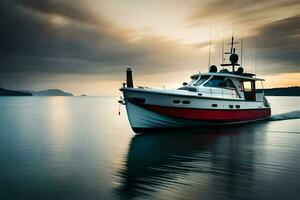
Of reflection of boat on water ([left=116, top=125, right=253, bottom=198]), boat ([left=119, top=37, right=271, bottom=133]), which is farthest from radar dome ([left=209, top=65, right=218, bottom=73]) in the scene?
reflection of boat on water ([left=116, top=125, right=253, bottom=198])

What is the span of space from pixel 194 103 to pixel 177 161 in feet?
31.0

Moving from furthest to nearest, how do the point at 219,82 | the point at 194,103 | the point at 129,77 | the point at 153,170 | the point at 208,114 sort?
the point at 219,82
the point at 208,114
the point at 194,103
the point at 129,77
the point at 153,170

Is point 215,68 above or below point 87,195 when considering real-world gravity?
above

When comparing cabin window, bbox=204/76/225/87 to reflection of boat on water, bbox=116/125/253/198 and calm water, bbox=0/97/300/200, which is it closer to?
reflection of boat on water, bbox=116/125/253/198

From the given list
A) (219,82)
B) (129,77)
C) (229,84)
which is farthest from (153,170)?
(229,84)

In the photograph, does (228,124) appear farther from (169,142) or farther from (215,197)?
(215,197)

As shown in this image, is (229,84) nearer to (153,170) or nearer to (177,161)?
(177,161)

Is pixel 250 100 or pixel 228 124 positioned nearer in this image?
pixel 228 124

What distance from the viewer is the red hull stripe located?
2142 centimetres

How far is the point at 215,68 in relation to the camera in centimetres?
2759

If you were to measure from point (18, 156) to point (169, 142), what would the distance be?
8832 mm

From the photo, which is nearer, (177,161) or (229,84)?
(177,161)

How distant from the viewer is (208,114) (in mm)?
23656

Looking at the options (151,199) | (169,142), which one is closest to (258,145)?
(169,142)
